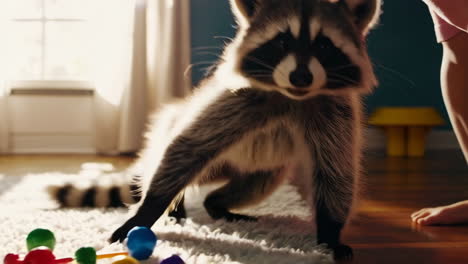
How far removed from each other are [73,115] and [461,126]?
2275mm

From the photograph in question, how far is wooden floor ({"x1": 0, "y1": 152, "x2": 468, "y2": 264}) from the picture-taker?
117 centimetres

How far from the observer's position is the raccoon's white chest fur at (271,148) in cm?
117

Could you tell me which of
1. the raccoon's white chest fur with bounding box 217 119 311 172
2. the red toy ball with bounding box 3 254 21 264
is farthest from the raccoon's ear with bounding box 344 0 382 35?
the red toy ball with bounding box 3 254 21 264

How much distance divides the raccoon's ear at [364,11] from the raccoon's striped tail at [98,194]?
0.72 meters

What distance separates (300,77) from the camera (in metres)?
1.02

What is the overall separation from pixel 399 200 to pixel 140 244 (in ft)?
3.30

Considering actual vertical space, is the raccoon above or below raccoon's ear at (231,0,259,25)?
below

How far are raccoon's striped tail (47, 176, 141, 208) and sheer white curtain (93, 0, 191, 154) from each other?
1472mm

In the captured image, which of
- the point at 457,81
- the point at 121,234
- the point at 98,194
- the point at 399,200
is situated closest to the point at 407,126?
the point at 399,200

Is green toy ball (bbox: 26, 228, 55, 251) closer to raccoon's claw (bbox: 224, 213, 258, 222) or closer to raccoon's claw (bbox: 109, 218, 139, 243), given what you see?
raccoon's claw (bbox: 109, 218, 139, 243)

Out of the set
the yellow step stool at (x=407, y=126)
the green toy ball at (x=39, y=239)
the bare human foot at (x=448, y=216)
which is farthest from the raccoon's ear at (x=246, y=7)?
the yellow step stool at (x=407, y=126)

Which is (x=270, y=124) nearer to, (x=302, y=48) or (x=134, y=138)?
(x=302, y=48)

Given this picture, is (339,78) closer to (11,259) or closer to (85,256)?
(85,256)

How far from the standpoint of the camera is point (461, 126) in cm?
160
